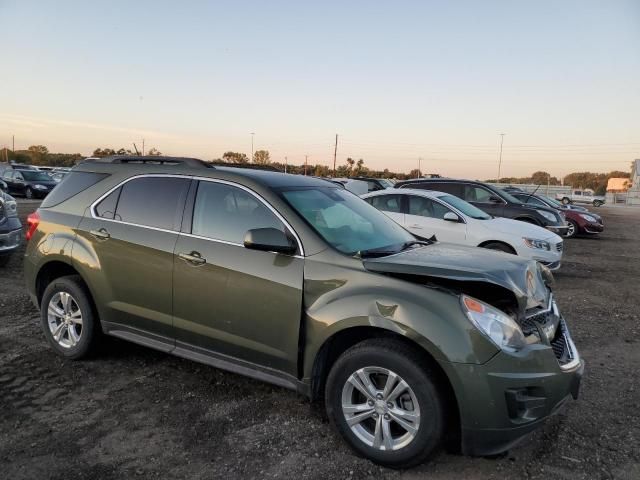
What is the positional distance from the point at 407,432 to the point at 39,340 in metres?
3.87

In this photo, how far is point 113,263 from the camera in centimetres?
404

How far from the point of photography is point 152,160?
435 cm

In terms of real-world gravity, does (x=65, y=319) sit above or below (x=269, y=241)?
below

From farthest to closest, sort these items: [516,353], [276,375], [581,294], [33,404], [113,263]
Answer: [581,294]
[113,263]
[33,404]
[276,375]
[516,353]

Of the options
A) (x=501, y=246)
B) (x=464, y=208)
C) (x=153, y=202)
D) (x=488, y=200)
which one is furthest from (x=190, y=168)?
(x=488, y=200)

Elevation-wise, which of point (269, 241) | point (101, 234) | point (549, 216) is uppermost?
point (269, 241)

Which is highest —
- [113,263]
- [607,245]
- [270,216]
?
[270,216]

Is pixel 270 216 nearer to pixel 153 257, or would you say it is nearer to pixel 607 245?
pixel 153 257

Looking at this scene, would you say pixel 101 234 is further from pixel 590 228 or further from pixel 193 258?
pixel 590 228

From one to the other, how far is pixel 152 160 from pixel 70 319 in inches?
63.4

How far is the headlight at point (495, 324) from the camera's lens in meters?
2.74

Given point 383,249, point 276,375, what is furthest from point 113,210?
point 383,249

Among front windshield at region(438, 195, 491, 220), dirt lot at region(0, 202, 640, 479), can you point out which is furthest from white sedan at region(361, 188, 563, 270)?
dirt lot at region(0, 202, 640, 479)

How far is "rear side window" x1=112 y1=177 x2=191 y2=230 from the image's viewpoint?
12.8 ft
